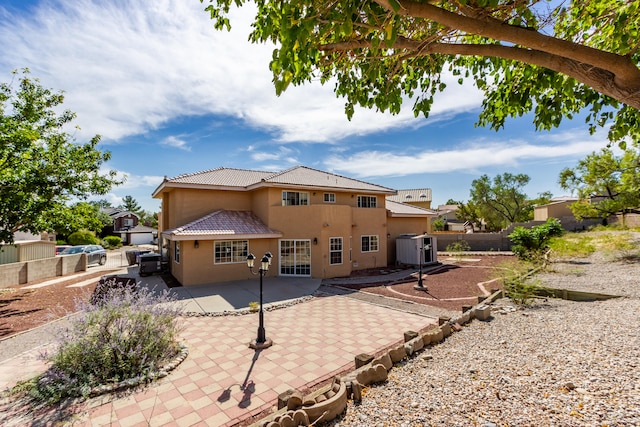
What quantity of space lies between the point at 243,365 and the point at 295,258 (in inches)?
412

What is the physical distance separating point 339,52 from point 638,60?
16.3ft

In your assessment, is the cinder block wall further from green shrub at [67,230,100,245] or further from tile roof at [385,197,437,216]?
tile roof at [385,197,437,216]

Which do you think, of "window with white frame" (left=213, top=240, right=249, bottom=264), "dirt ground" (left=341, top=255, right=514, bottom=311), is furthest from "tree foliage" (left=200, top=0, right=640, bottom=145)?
"window with white frame" (left=213, top=240, right=249, bottom=264)

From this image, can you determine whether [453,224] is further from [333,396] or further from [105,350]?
[105,350]

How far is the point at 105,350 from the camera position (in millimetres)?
5820

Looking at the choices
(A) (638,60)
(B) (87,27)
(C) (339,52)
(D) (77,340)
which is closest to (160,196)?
(B) (87,27)

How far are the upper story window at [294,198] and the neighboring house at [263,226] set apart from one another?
0.20 ft

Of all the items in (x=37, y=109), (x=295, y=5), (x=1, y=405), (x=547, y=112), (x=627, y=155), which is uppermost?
(x=37, y=109)

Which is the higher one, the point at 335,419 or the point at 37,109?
the point at 37,109

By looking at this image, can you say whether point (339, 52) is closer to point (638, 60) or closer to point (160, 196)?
point (638, 60)

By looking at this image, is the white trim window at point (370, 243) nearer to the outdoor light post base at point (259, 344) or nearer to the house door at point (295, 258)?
the house door at point (295, 258)

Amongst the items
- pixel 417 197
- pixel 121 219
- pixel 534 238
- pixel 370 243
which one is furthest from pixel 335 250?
pixel 121 219

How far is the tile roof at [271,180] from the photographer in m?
16.6

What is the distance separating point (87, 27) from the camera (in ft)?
24.3
